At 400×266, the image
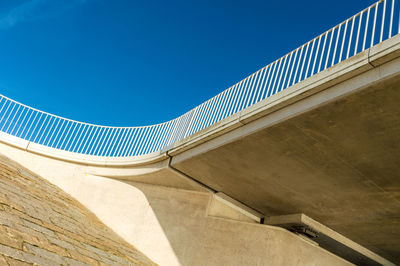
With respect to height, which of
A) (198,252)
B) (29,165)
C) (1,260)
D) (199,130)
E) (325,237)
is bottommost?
(1,260)

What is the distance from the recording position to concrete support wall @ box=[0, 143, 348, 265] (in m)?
12.1

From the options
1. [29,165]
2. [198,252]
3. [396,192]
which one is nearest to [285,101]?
[396,192]

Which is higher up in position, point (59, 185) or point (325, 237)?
point (325, 237)

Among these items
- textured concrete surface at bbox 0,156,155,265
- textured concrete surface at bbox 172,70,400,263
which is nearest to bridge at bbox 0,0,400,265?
textured concrete surface at bbox 172,70,400,263

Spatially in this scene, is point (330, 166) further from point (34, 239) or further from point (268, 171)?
point (34, 239)

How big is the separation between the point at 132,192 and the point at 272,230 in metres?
5.54

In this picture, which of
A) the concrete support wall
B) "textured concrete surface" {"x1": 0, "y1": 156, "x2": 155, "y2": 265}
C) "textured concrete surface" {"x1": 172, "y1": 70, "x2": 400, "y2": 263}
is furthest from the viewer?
the concrete support wall

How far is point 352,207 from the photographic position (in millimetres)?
11008

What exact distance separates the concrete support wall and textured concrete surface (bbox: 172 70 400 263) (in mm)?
1001

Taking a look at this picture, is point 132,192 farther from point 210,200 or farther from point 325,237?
point 325,237

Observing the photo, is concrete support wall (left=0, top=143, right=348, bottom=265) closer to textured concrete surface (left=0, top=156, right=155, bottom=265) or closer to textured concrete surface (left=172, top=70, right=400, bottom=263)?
textured concrete surface (left=172, top=70, right=400, bottom=263)

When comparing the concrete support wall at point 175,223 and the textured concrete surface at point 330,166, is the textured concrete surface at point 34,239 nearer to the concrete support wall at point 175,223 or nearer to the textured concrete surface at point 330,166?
the textured concrete surface at point 330,166

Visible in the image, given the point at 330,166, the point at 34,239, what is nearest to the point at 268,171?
the point at 330,166

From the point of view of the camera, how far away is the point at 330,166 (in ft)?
30.2
